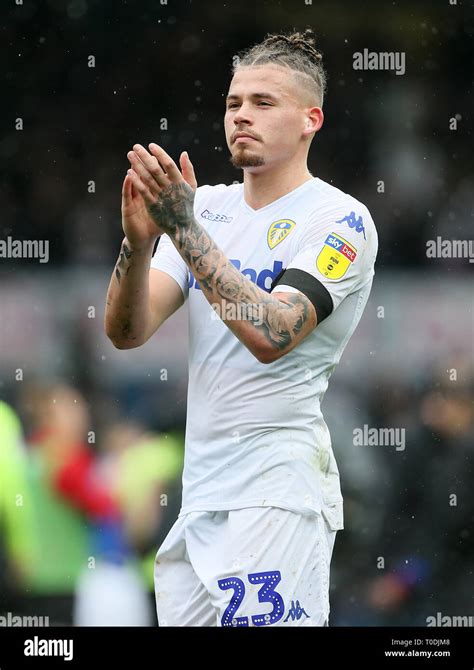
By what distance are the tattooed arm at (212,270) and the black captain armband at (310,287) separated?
0.12m

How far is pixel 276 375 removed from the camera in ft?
10.9

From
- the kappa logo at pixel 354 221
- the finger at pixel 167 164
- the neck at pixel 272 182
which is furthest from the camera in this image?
the neck at pixel 272 182

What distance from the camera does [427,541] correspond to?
610cm

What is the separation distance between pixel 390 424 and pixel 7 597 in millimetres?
2234

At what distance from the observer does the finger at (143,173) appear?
299 centimetres

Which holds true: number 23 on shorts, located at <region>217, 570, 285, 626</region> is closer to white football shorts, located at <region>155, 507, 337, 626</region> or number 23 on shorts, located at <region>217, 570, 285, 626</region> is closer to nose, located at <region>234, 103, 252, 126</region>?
white football shorts, located at <region>155, 507, 337, 626</region>

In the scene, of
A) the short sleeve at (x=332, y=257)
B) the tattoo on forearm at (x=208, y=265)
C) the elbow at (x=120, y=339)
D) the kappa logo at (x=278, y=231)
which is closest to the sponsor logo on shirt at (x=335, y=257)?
the short sleeve at (x=332, y=257)

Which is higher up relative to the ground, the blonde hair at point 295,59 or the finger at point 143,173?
the blonde hair at point 295,59

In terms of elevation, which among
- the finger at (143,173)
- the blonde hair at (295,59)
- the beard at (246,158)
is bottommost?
the finger at (143,173)

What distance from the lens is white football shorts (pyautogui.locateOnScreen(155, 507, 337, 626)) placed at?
3.20m

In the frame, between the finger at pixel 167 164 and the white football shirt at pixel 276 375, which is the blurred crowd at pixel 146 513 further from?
the finger at pixel 167 164

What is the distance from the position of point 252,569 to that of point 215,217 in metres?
1.12

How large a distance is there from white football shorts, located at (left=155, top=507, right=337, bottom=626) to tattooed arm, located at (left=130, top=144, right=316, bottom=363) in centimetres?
51

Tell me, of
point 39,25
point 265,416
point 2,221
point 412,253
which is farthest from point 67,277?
point 265,416
